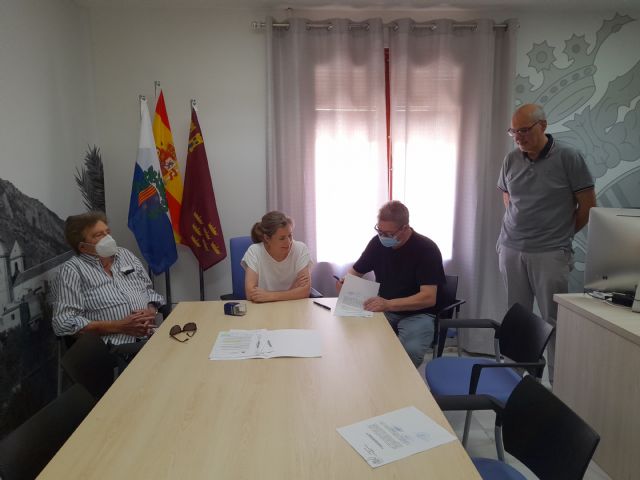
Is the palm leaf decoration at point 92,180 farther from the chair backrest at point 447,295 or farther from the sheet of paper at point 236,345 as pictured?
the chair backrest at point 447,295

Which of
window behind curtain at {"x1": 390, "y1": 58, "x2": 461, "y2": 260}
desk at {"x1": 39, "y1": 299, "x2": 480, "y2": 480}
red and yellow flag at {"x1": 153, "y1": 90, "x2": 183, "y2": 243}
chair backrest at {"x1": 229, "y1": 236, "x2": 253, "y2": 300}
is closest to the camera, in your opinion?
desk at {"x1": 39, "y1": 299, "x2": 480, "y2": 480}

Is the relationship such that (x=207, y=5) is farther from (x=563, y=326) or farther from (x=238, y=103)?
(x=563, y=326)

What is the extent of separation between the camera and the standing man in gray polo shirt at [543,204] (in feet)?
8.27

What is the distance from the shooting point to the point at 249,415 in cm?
130

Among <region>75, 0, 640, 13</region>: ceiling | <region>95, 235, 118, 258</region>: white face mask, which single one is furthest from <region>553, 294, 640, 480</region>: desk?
<region>95, 235, 118, 258</region>: white face mask

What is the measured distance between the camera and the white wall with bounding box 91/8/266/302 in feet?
10.6

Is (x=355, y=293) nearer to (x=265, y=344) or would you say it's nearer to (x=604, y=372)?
(x=265, y=344)

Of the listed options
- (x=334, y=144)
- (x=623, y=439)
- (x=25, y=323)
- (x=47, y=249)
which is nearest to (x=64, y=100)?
(x=47, y=249)

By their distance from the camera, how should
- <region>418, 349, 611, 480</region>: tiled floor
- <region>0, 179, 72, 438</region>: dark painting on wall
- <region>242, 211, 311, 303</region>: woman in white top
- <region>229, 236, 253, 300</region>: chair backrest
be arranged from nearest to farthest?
<region>418, 349, 611, 480</region>: tiled floor < <region>0, 179, 72, 438</region>: dark painting on wall < <region>242, 211, 311, 303</region>: woman in white top < <region>229, 236, 253, 300</region>: chair backrest

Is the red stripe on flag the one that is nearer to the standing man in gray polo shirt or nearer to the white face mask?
the white face mask

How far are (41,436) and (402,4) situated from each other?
3301 millimetres

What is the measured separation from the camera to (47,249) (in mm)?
2562

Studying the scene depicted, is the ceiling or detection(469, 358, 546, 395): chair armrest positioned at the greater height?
the ceiling

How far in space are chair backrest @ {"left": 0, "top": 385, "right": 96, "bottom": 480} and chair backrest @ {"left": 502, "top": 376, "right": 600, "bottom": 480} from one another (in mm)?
1360
